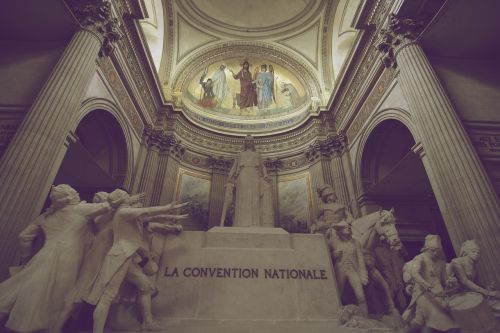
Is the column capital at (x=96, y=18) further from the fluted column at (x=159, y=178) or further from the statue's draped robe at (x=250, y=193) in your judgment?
the fluted column at (x=159, y=178)

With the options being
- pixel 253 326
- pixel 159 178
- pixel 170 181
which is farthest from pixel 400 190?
pixel 159 178

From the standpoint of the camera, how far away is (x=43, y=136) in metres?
4.72

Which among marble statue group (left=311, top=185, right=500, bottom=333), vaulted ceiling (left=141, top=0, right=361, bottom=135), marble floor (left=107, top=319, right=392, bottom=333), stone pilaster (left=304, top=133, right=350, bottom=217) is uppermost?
vaulted ceiling (left=141, top=0, right=361, bottom=135)

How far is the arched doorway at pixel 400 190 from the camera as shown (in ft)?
29.0

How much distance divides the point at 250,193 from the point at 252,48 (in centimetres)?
1199

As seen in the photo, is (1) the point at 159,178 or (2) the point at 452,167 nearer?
(2) the point at 452,167

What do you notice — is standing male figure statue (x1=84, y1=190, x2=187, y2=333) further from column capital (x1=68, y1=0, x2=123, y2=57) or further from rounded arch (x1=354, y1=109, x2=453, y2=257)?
rounded arch (x1=354, y1=109, x2=453, y2=257)

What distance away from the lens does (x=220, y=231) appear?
3.96 meters

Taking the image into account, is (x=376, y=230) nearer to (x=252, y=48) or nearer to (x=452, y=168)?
(x=452, y=168)

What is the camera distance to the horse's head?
136 inches

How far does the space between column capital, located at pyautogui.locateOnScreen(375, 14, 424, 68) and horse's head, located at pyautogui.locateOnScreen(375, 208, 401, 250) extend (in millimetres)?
4825

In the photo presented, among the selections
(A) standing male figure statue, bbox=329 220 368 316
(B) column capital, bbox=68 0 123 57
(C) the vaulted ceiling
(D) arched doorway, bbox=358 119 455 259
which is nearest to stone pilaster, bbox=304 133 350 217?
(D) arched doorway, bbox=358 119 455 259

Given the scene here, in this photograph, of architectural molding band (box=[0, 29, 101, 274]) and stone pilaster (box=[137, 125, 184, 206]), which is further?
stone pilaster (box=[137, 125, 184, 206])

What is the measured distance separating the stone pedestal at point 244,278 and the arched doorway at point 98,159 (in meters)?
5.99
